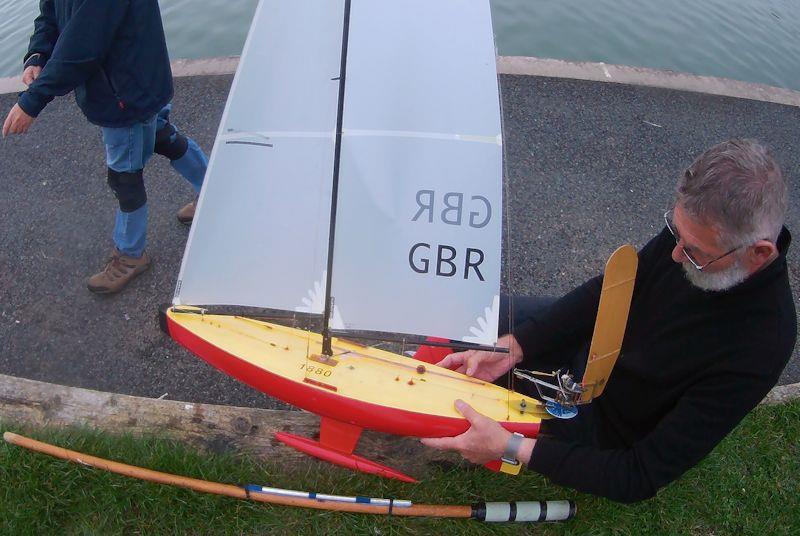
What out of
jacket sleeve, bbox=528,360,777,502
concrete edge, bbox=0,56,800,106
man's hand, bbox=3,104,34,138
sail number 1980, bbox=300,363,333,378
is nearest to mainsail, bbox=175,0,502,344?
sail number 1980, bbox=300,363,333,378

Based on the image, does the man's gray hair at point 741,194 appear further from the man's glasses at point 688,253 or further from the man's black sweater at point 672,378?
the man's black sweater at point 672,378

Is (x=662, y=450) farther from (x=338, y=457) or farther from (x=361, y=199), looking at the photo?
(x=361, y=199)

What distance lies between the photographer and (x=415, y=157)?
221 cm

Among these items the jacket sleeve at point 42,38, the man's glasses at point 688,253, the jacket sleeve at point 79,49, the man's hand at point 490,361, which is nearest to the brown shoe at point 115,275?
the jacket sleeve at point 79,49

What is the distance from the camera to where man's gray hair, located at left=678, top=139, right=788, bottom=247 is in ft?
5.84

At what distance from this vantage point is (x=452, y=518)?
2.57 m

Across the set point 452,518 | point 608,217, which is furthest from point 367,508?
point 608,217

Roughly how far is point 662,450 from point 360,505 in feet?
4.05

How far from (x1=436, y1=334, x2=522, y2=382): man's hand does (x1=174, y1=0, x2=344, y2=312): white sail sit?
0.76 m

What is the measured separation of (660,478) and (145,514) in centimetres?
212

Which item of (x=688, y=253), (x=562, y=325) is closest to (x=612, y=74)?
(x=562, y=325)

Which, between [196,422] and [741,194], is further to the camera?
[196,422]

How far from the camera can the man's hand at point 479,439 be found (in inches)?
86.6

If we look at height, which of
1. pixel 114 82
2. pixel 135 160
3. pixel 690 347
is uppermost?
pixel 114 82
